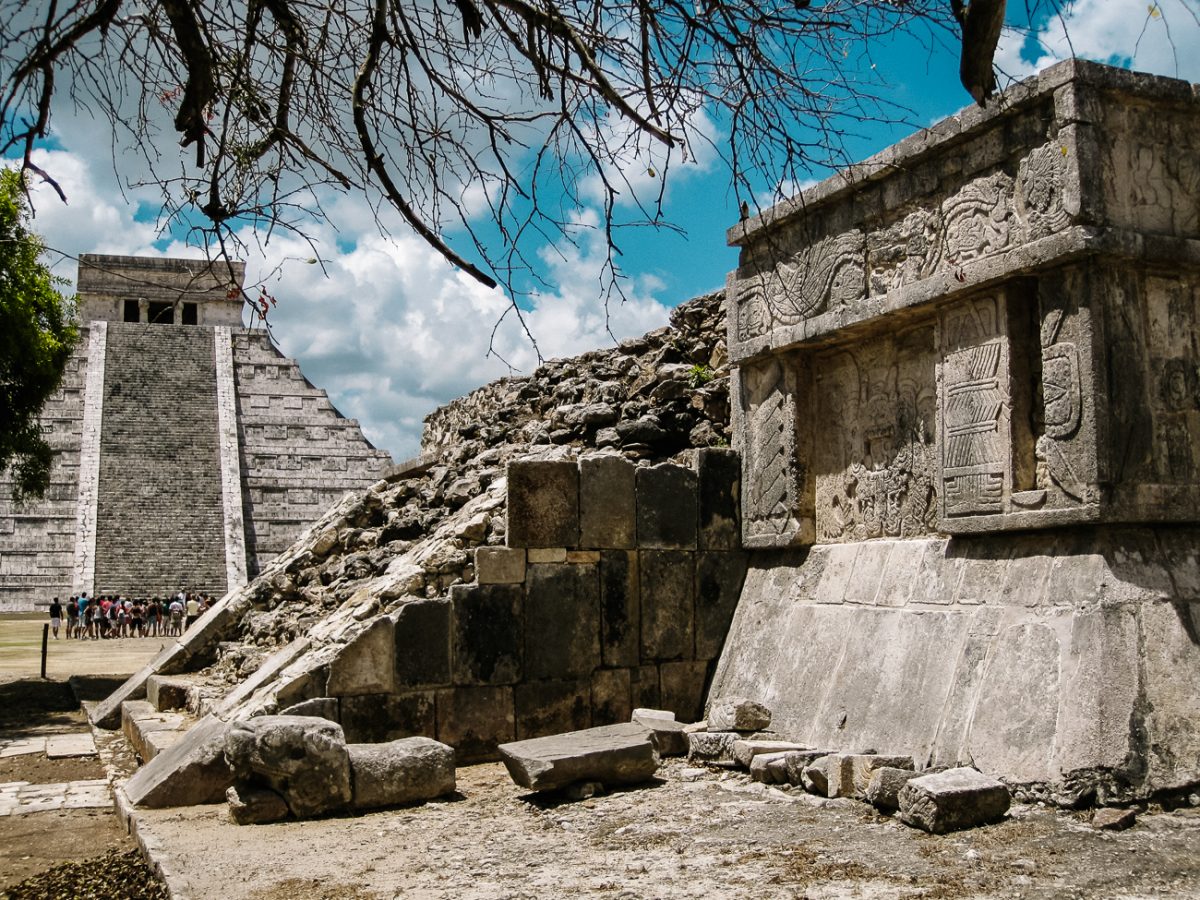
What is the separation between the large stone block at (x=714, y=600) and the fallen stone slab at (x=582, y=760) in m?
1.52

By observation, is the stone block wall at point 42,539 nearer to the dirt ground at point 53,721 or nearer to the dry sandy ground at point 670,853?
the dirt ground at point 53,721

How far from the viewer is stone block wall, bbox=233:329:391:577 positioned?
32.1m

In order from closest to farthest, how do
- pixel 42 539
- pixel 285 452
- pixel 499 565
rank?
pixel 499 565
pixel 42 539
pixel 285 452

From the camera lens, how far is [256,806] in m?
5.89

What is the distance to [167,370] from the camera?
3738 centimetres

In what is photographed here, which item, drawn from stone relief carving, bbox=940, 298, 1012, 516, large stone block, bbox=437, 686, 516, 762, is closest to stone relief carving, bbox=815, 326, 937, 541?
stone relief carving, bbox=940, 298, 1012, 516

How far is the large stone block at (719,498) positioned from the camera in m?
8.09

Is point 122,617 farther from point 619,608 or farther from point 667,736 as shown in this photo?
point 667,736

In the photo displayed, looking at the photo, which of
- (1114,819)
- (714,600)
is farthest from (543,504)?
(1114,819)

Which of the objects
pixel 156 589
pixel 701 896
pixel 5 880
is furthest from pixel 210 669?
pixel 156 589

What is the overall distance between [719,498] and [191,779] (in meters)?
3.88

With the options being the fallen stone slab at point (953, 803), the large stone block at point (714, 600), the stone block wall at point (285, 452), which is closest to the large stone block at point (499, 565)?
the large stone block at point (714, 600)

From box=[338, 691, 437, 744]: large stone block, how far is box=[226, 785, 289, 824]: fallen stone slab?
3.10ft

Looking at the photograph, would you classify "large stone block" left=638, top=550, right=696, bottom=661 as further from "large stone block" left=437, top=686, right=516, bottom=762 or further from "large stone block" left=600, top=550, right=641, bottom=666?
"large stone block" left=437, top=686, right=516, bottom=762
